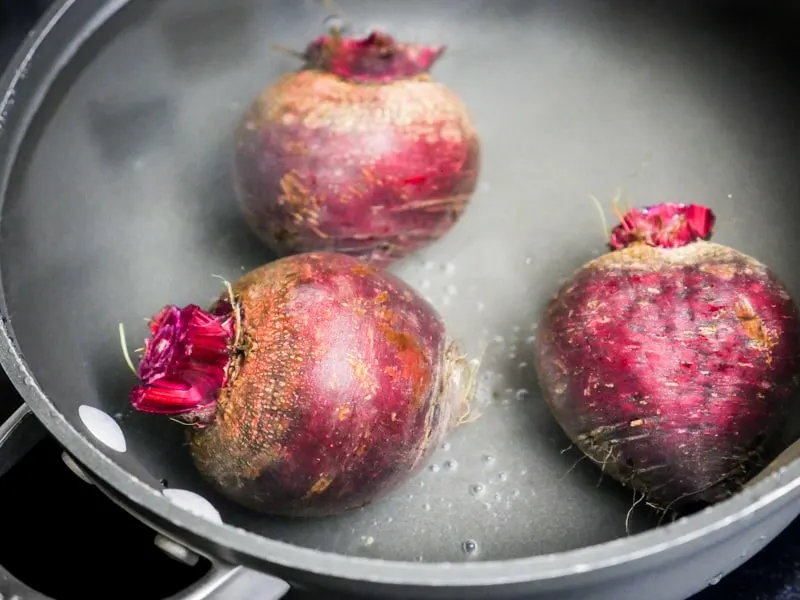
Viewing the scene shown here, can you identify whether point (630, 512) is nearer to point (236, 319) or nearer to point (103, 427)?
point (236, 319)

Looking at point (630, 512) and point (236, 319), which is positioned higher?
point (236, 319)

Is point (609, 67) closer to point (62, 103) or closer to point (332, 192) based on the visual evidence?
point (332, 192)

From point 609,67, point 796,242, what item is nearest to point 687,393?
point 796,242

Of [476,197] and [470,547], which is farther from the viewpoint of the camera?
[476,197]

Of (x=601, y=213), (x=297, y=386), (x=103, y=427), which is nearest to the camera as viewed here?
(x=297, y=386)

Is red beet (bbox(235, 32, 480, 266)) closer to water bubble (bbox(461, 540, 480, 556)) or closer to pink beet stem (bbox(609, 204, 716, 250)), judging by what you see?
pink beet stem (bbox(609, 204, 716, 250))

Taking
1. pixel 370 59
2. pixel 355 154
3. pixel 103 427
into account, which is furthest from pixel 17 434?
pixel 370 59

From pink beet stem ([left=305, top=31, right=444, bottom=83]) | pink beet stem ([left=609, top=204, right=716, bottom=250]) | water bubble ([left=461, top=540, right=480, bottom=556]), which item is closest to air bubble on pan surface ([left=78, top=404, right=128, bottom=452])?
water bubble ([left=461, top=540, right=480, bottom=556])

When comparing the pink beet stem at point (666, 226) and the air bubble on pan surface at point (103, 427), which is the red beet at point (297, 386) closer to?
the air bubble on pan surface at point (103, 427)
